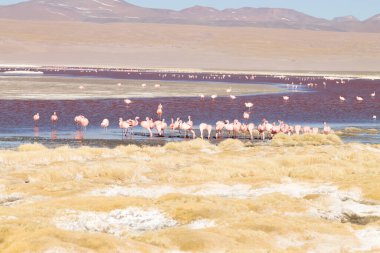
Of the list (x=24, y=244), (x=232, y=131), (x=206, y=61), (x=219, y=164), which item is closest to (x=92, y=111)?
(x=232, y=131)

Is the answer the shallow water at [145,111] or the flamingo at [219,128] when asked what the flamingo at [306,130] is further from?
the flamingo at [219,128]

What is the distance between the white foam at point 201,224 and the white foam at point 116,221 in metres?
0.52

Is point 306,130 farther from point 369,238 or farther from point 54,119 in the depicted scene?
point 369,238

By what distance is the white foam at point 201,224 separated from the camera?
16.4 m

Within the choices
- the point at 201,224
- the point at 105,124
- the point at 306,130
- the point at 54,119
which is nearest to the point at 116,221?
the point at 201,224

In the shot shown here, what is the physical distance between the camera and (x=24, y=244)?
13531 millimetres

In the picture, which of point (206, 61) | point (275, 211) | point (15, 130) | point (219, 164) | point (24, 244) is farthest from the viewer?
point (206, 61)

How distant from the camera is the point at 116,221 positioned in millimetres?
17094

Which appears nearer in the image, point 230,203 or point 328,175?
point 230,203

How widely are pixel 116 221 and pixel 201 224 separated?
6.41 feet

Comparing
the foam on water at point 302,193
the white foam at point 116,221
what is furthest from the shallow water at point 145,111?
the white foam at point 116,221

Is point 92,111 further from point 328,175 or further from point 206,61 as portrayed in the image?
point 206,61

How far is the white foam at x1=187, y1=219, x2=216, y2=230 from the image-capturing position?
53.8 ft

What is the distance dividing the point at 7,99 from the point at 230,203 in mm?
40788
